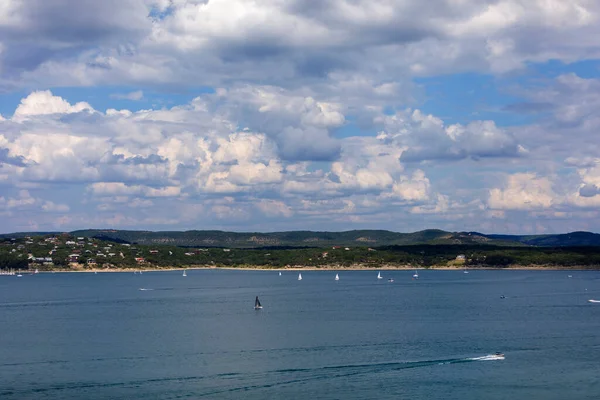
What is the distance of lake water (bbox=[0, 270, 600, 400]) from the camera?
6394cm

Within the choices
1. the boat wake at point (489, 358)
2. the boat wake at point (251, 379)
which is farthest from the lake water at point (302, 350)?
the boat wake at point (489, 358)

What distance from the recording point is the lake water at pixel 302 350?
2517 inches

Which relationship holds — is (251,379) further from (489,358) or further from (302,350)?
(489,358)

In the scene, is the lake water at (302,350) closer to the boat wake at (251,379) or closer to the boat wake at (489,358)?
the boat wake at (251,379)

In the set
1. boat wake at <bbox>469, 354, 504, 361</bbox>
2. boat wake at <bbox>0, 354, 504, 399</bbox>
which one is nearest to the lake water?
boat wake at <bbox>0, 354, 504, 399</bbox>

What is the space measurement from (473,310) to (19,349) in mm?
81345

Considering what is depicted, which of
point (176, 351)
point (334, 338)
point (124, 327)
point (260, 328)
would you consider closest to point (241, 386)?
point (176, 351)

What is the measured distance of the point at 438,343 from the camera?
90.5m

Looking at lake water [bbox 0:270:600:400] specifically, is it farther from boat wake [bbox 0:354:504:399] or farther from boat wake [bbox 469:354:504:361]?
boat wake [bbox 469:354:504:361]

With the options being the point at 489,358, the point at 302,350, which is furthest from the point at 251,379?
the point at 489,358

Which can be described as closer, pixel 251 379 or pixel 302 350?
pixel 251 379

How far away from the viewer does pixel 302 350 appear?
8469 cm

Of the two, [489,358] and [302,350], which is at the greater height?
[489,358]

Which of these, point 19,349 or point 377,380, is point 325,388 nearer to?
point 377,380
